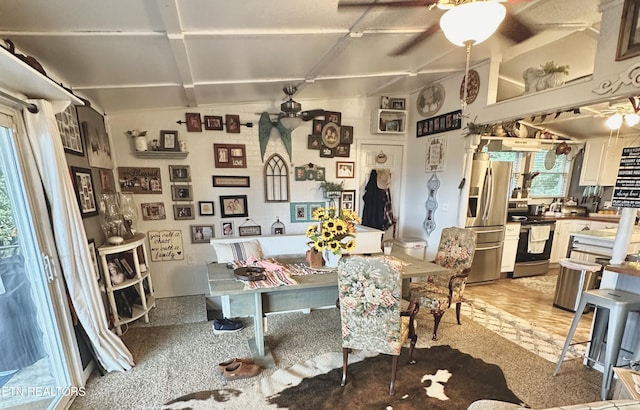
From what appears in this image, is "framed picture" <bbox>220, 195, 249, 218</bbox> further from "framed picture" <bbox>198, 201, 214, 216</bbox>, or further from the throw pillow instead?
the throw pillow

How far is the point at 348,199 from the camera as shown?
176 inches

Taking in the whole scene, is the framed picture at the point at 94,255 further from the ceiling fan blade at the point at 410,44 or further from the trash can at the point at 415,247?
the trash can at the point at 415,247

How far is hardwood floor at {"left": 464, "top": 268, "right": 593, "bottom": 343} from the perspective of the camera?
2.87 m

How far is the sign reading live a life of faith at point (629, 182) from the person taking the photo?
1.98 m

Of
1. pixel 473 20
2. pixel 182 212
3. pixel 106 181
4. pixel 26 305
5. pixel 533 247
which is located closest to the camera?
pixel 473 20

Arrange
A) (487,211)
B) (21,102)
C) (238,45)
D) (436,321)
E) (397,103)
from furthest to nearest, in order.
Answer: (397,103) → (487,211) → (436,321) → (238,45) → (21,102)

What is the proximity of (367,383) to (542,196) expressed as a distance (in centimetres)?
522

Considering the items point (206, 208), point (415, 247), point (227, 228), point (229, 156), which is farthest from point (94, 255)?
point (415, 247)

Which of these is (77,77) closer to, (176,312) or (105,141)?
(105,141)

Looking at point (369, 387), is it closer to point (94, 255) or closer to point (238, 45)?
point (94, 255)

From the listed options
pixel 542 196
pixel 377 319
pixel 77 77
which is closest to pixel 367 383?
pixel 377 319

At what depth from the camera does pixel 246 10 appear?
1706 mm

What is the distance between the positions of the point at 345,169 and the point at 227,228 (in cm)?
204

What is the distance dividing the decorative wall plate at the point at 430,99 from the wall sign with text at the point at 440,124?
13 cm
